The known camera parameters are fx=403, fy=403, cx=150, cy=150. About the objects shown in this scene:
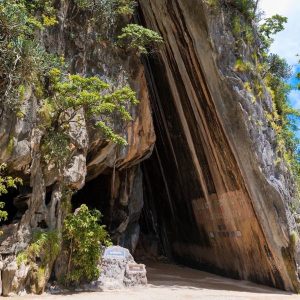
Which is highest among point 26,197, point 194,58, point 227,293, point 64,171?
point 194,58

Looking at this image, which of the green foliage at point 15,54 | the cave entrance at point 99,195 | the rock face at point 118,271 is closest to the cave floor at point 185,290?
the rock face at point 118,271

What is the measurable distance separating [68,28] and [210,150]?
220 inches

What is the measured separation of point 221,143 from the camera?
12266mm

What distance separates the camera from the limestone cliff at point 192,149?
9961 millimetres

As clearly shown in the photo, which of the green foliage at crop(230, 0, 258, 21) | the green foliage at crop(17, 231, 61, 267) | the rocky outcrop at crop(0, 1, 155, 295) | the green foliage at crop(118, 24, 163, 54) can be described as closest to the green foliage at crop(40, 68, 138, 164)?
the rocky outcrop at crop(0, 1, 155, 295)

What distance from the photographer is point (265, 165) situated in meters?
11.7

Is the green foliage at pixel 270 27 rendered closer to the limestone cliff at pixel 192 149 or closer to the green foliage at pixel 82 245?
the limestone cliff at pixel 192 149

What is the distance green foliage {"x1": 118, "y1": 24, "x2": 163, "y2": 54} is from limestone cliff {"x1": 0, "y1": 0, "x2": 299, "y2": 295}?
418 mm

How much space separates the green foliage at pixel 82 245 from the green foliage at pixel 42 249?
1.60 feet

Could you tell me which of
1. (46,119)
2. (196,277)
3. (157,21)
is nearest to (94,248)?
(46,119)

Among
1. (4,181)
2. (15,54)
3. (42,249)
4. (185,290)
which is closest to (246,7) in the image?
(15,54)

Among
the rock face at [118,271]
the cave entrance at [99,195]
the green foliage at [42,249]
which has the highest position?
the cave entrance at [99,195]

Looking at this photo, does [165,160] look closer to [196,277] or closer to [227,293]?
[196,277]

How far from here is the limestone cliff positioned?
9.96 meters
